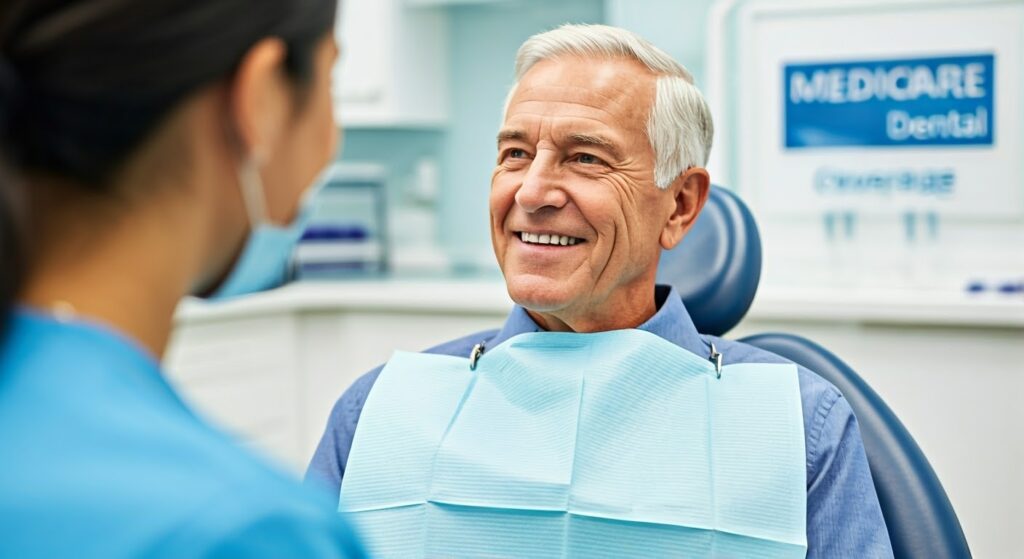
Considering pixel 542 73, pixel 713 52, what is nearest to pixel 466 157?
pixel 713 52

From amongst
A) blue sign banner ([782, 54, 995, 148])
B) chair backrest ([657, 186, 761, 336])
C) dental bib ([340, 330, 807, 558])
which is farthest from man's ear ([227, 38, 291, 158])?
blue sign banner ([782, 54, 995, 148])

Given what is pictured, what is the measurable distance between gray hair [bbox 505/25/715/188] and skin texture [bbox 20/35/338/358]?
2.84ft

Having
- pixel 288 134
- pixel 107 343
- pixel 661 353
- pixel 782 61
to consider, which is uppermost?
pixel 782 61

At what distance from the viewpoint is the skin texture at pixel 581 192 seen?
1492 mm

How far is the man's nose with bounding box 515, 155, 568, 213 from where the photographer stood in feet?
4.91

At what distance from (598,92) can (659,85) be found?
8 cm

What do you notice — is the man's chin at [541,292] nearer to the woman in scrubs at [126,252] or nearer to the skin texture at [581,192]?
the skin texture at [581,192]

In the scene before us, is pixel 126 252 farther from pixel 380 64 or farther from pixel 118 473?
pixel 380 64

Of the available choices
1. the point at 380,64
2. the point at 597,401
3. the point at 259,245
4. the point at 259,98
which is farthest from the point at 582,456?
the point at 380,64

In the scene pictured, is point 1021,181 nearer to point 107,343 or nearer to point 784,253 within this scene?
point 784,253

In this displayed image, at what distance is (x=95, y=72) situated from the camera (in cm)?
58

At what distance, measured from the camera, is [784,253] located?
3.56m

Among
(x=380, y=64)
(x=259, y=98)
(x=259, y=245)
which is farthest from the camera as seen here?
(x=380, y=64)

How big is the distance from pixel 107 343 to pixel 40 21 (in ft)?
0.54
